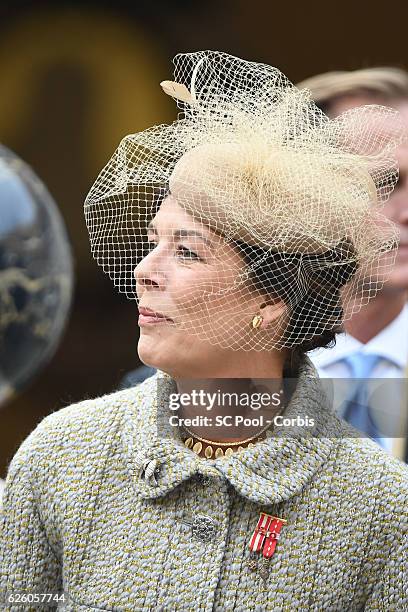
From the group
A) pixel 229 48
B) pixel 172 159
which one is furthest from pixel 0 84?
pixel 172 159

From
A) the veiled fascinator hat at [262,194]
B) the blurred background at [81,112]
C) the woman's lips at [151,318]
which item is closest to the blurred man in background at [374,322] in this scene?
the veiled fascinator hat at [262,194]

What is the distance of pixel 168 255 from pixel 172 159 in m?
0.20

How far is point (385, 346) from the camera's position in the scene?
9.20 ft

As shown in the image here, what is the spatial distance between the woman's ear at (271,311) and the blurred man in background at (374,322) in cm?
73

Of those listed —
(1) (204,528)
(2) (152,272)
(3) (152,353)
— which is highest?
(2) (152,272)

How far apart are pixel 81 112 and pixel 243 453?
116 inches

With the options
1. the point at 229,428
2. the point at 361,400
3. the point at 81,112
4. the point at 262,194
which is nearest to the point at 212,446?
the point at 229,428

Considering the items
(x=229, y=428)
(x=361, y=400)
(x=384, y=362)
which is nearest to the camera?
(x=229, y=428)

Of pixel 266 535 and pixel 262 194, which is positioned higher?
pixel 262 194

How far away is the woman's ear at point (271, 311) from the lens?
1.95 m

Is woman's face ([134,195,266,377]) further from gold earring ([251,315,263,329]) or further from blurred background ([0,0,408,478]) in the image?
blurred background ([0,0,408,478])

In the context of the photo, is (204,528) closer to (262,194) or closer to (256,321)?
(256,321)

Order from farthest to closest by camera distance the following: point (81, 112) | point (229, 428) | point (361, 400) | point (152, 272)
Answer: point (81, 112) < point (361, 400) < point (229, 428) < point (152, 272)

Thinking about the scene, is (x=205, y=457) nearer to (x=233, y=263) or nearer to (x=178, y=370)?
(x=178, y=370)
